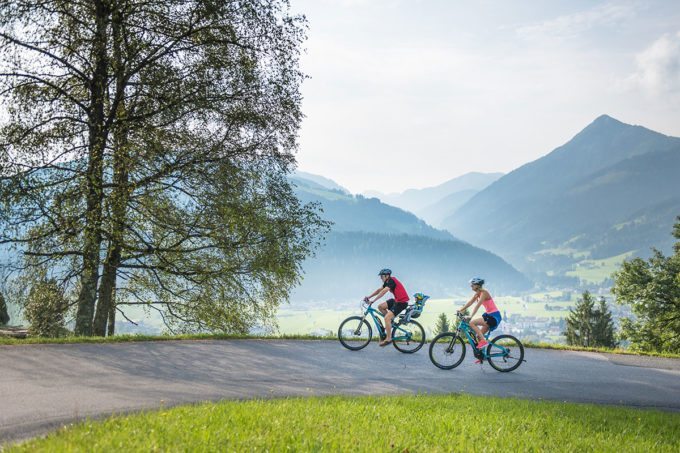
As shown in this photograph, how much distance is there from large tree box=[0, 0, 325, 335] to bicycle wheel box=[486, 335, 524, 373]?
7.56m

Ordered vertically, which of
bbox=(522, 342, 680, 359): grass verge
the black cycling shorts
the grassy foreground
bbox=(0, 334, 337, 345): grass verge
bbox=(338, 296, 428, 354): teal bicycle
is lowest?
the grassy foreground

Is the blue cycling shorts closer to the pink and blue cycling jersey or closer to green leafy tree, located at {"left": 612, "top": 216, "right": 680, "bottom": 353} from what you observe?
the pink and blue cycling jersey

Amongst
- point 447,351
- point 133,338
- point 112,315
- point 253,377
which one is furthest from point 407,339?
point 112,315

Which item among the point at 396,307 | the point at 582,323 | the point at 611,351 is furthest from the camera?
the point at 582,323

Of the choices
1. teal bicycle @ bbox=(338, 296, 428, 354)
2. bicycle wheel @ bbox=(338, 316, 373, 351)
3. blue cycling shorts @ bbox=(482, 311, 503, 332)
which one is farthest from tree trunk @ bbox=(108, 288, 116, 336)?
blue cycling shorts @ bbox=(482, 311, 503, 332)

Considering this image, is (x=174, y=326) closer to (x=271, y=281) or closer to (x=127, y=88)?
(x=271, y=281)

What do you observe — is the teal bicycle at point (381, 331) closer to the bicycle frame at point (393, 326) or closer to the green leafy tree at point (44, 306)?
the bicycle frame at point (393, 326)

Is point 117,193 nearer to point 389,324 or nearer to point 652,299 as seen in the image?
point 389,324

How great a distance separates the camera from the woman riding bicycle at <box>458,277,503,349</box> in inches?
505

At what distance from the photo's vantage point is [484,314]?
1273 centimetres

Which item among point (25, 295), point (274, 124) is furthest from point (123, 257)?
point (274, 124)

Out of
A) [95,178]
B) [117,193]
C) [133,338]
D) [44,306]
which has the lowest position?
[133,338]

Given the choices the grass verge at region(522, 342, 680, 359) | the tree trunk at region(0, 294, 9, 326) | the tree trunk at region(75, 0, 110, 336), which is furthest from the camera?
the tree trunk at region(0, 294, 9, 326)

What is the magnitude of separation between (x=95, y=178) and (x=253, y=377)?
7.87 metres
